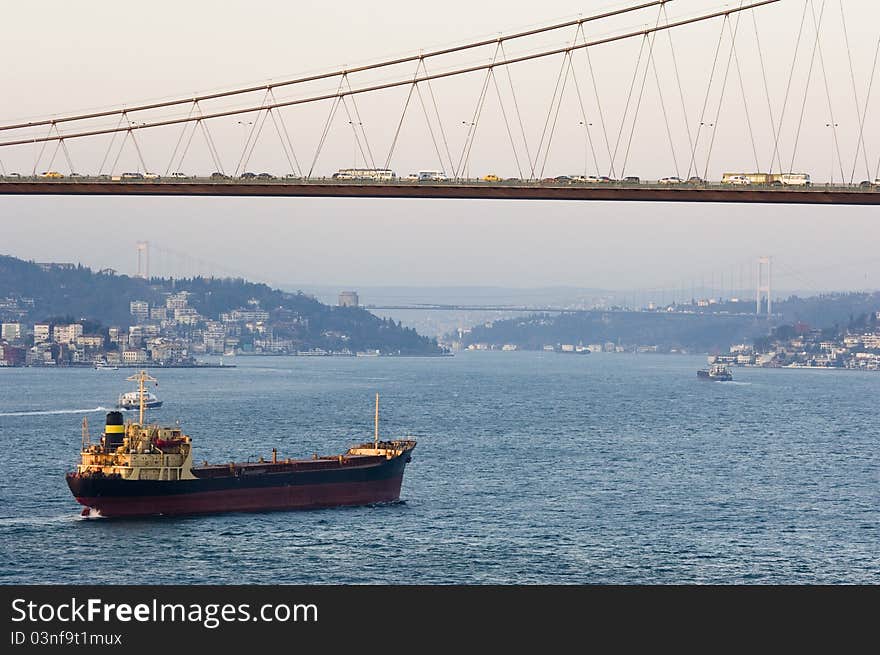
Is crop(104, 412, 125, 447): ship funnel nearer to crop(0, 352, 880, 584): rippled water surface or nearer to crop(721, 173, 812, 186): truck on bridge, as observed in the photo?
crop(0, 352, 880, 584): rippled water surface

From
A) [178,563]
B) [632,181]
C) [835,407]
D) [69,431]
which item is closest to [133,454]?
[178,563]

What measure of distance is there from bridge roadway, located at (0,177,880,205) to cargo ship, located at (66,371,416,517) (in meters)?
10.1

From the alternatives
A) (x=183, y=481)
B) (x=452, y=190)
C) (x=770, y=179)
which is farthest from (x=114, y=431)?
(x=770, y=179)

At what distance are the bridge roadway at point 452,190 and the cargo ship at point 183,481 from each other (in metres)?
10.1

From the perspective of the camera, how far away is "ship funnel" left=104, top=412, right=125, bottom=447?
177 ft

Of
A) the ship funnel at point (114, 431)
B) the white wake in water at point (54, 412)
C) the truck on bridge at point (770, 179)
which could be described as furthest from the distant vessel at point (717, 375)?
the ship funnel at point (114, 431)

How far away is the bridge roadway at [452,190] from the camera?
54.4m

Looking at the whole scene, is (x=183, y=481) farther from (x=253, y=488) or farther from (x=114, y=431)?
(x=114, y=431)

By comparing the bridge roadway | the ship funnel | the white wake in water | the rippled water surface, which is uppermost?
the bridge roadway

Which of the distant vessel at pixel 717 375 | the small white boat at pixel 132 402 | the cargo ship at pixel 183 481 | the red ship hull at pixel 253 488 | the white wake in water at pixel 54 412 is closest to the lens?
the red ship hull at pixel 253 488

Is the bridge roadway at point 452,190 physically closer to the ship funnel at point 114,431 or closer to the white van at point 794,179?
the white van at point 794,179

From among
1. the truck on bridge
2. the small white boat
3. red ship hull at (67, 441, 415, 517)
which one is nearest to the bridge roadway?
the truck on bridge

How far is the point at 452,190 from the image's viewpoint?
5712cm

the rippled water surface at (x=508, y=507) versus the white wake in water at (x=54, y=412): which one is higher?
the white wake in water at (x=54, y=412)
